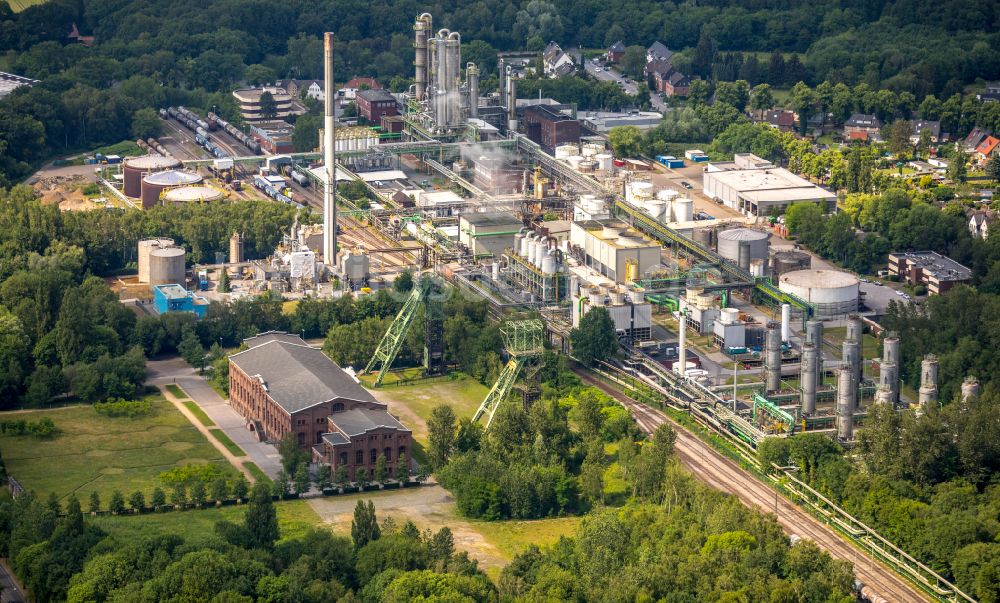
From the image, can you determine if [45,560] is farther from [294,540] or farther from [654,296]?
[654,296]

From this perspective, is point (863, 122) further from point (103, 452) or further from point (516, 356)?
point (103, 452)

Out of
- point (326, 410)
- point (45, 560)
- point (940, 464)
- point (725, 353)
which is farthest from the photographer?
point (725, 353)

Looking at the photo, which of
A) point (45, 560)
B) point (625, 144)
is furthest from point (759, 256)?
point (45, 560)

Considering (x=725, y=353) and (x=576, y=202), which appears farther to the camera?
(x=576, y=202)

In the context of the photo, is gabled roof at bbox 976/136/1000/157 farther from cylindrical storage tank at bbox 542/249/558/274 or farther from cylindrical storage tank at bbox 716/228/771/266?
cylindrical storage tank at bbox 542/249/558/274

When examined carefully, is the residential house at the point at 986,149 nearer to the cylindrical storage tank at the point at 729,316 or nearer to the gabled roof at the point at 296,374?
the cylindrical storage tank at the point at 729,316

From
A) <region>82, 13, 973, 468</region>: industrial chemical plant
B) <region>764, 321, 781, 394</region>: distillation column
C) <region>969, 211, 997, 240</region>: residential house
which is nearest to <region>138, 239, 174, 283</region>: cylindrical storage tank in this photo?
<region>82, 13, 973, 468</region>: industrial chemical plant

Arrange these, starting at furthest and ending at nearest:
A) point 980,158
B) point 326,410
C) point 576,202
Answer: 1. point 980,158
2. point 576,202
3. point 326,410
